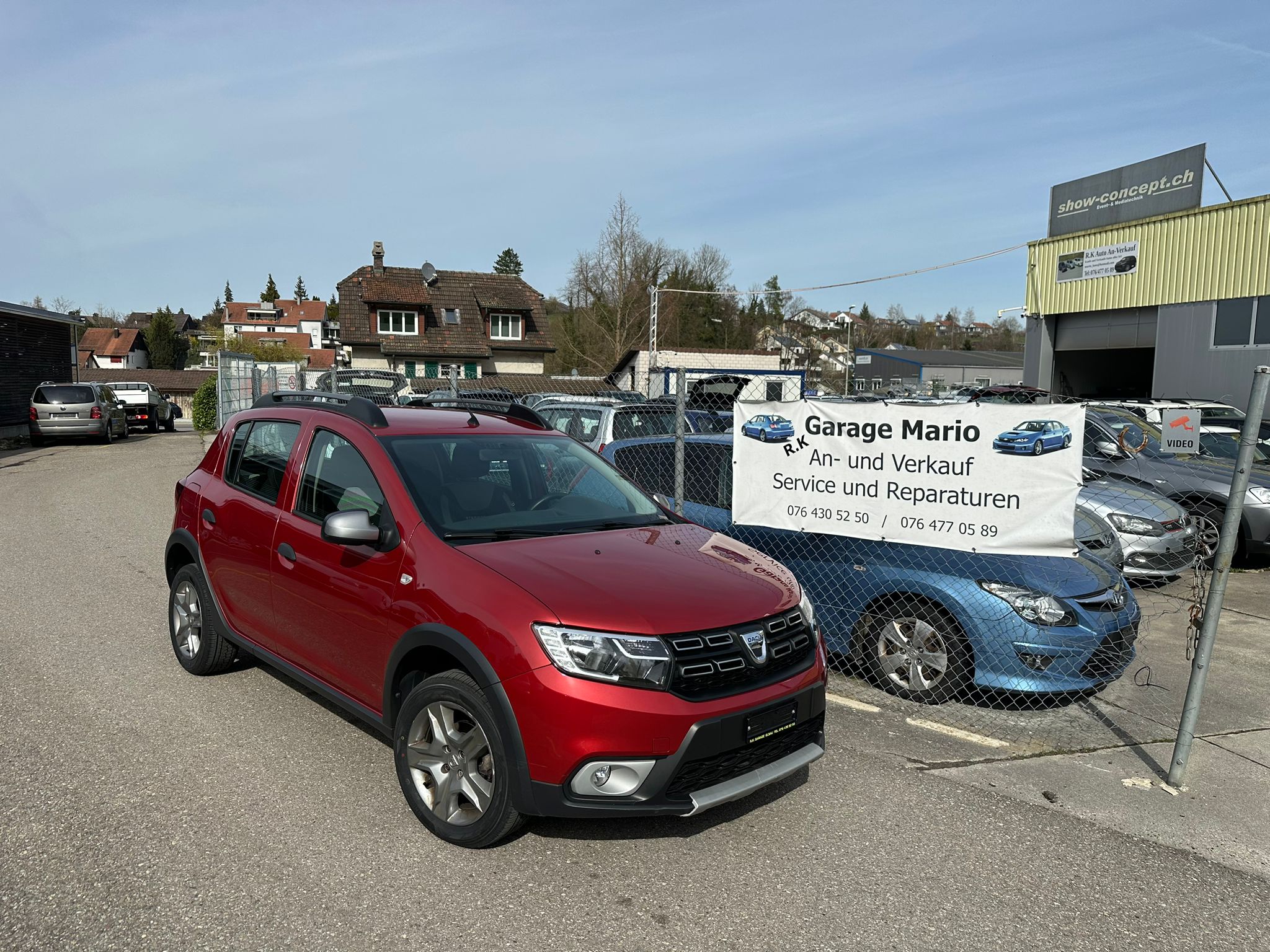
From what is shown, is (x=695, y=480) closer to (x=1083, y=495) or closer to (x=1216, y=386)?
(x=1083, y=495)

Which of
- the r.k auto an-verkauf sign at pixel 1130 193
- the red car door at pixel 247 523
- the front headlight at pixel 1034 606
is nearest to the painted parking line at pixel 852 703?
the front headlight at pixel 1034 606

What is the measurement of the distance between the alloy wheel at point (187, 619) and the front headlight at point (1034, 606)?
457 centimetres

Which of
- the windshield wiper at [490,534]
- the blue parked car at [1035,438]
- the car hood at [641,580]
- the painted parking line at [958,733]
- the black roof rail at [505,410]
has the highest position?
the black roof rail at [505,410]

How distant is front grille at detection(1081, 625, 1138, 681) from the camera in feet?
16.1

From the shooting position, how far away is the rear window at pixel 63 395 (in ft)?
73.2

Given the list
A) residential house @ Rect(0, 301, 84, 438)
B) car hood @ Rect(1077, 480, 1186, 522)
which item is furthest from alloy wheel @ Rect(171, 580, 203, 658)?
residential house @ Rect(0, 301, 84, 438)

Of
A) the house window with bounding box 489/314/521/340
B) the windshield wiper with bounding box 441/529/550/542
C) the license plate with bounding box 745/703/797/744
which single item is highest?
the house window with bounding box 489/314/521/340

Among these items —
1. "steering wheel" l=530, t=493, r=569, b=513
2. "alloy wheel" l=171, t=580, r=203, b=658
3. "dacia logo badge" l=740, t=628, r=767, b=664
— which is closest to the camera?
"dacia logo badge" l=740, t=628, r=767, b=664

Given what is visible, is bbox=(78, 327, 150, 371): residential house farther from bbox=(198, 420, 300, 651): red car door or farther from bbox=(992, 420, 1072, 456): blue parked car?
bbox=(992, 420, 1072, 456): blue parked car

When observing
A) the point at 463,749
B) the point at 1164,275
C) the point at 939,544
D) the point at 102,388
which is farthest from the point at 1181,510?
the point at 102,388

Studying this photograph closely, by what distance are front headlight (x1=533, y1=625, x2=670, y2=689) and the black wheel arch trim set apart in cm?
25

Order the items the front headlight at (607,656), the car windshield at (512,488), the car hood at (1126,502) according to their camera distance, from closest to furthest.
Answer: the front headlight at (607,656) < the car windshield at (512,488) < the car hood at (1126,502)

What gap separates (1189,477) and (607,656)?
27.9 ft

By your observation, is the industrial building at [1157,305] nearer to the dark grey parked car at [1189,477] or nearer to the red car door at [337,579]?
the dark grey parked car at [1189,477]
